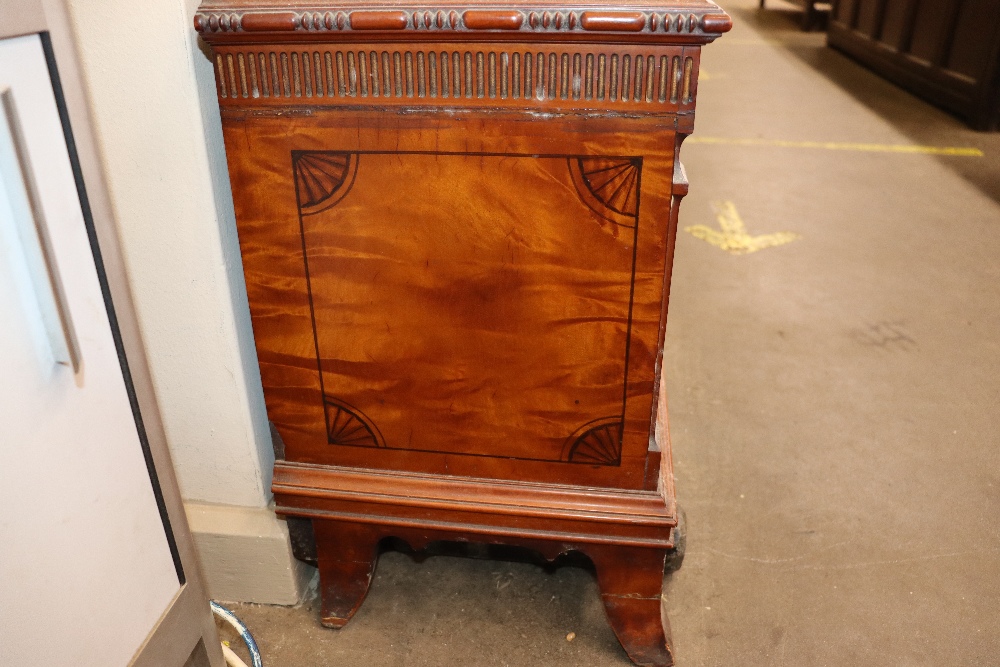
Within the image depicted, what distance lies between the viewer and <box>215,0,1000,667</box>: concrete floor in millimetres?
1511

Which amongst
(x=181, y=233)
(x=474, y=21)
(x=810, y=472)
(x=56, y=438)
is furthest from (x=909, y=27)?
(x=56, y=438)

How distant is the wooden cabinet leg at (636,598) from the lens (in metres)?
1.35

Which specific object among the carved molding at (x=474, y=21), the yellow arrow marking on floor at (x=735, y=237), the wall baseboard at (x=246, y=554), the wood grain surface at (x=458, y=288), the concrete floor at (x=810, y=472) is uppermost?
the carved molding at (x=474, y=21)

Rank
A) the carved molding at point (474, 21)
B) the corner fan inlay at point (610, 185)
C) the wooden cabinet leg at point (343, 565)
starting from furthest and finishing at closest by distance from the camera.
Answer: the wooden cabinet leg at point (343, 565)
the corner fan inlay at point (610, 185)
the carved molding at point (474, 21)

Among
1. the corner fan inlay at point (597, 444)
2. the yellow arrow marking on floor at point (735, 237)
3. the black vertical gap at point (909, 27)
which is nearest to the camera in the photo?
the corner fan inlay at point (597, 444)

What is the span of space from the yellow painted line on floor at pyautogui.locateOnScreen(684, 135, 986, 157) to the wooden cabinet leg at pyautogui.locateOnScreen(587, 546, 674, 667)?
349 centimetres

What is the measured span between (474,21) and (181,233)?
0.60 m

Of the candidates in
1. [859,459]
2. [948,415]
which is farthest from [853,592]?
[948,415]

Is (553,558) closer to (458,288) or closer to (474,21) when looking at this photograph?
(458,288)

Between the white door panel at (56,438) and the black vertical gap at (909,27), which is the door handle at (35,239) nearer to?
the white door panel at (56,438)

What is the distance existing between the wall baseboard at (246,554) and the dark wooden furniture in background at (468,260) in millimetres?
139

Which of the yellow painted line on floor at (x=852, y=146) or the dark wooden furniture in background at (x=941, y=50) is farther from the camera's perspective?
the dark wooden furniture in background at (x=941, y=50)

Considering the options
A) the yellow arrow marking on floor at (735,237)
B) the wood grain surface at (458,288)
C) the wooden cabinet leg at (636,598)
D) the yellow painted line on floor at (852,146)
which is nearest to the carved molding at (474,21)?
the wood grain surface at (458,288)

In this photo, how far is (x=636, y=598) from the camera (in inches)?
54.6
